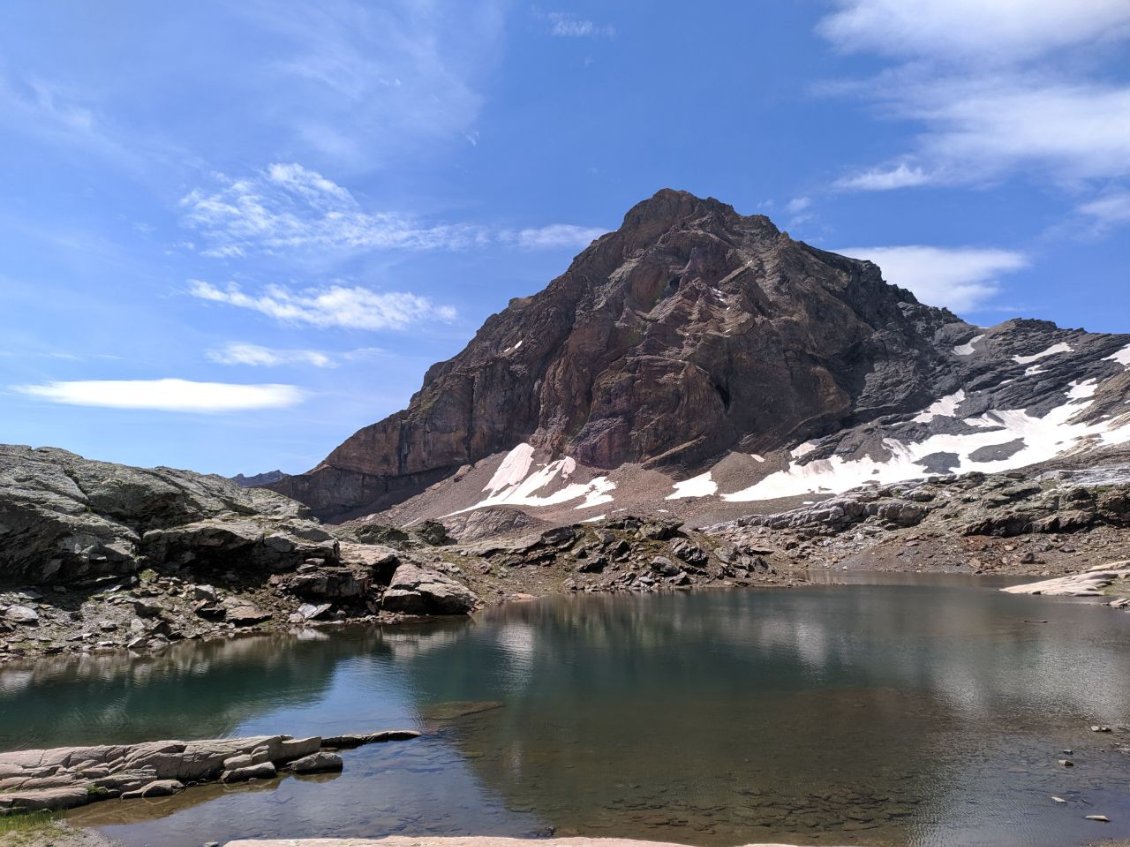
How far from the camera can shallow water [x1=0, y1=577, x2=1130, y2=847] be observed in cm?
1483

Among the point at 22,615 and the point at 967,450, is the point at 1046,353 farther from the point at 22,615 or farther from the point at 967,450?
the point at 22,615

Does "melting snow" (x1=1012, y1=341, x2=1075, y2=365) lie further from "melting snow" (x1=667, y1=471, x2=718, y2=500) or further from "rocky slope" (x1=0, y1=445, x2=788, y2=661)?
"rocky slope" (x1=0, y1=445, x2=788, y2=661)

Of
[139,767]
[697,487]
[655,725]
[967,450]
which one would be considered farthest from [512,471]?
A: [139,767]

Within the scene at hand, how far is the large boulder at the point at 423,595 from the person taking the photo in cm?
4959

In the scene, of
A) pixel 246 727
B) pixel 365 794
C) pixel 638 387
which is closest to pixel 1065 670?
pixel 365 794

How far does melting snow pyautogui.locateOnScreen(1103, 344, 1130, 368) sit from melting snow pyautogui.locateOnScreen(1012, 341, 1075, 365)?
11.4 m

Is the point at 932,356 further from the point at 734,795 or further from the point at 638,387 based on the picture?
the point at 734,795

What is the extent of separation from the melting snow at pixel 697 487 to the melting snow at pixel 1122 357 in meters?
104

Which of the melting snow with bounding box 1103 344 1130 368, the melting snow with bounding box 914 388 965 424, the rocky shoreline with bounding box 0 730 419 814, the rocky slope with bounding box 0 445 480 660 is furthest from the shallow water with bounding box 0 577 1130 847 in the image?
the melting snow with bounding box 1103 344 1130 368

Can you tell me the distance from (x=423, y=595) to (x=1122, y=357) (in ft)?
632

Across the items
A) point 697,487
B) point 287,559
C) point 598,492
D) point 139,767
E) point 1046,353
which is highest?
point 1046,353

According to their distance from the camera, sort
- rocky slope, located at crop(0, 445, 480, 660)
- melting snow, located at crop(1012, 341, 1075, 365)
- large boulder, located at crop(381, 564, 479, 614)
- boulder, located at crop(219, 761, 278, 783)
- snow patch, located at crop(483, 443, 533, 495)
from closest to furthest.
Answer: boulder, located at crop(219, 761, 278, 783)
rocky slope, located at crop(0, 445, 480, 660)
large boulder, located at crop(381, 564, 479, 614)
melting snow, located at crop(1012, 341, 1075, 365)
snow patch, located at crop(483, 443, 533, 495)

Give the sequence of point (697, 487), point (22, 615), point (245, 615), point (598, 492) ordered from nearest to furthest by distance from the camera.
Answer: point (22, 615) → point (245, 615) → point (697, 487) → point (598, 492)

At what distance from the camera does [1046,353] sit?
188 meters
